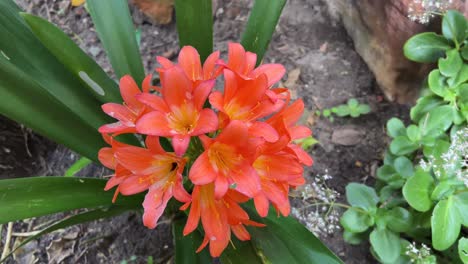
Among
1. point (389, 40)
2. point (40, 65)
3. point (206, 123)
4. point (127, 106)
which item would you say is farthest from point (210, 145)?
point (389, 40)

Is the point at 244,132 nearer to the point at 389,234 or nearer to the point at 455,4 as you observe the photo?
the point at 389,234

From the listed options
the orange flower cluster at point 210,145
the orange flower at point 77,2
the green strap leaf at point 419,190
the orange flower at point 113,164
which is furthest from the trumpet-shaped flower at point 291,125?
the orange flower at point 77,2

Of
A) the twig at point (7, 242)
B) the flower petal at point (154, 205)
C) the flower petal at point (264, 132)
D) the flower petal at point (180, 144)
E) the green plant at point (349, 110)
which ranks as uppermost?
the flower petal at point (180, 144)

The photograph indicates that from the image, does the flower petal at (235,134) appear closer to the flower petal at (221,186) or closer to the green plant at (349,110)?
the flower petal at (221,186)

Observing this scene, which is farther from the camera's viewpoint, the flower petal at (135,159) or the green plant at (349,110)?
the green plant at (349,110)

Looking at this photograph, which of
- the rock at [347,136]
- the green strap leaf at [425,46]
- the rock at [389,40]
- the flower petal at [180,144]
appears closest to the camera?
the flower petal at [180,144]

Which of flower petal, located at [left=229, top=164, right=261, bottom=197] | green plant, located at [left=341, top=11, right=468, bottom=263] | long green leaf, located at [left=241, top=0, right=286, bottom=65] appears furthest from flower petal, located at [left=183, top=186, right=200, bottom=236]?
green plant, located at [left=341, top=11, right=468, bottom=263]

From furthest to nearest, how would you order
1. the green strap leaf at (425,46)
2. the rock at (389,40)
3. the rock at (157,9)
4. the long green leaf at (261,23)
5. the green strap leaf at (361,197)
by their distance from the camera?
the rock at (157,9), the rock at (389,40), the green strap leaf at (425,46), the green strap leaf at (361,197), the long green leaf at (261,23)
